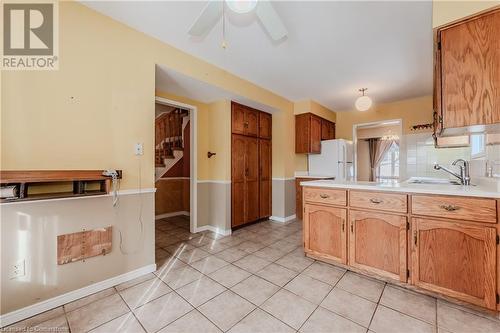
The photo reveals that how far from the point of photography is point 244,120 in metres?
3.74

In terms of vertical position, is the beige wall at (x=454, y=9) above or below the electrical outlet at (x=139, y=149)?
above

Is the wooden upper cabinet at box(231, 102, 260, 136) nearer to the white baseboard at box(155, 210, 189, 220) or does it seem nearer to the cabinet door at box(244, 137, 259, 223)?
the cabinet door at box(244, 137, 259, 223)

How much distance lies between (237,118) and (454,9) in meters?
2.72

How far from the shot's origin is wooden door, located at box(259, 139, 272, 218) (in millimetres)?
4082

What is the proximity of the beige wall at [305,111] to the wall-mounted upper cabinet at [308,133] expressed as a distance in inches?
3.9

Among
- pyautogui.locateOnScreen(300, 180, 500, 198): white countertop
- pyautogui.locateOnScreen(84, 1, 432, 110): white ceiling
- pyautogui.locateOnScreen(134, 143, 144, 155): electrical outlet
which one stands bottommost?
pyautogui.locateOnScreen(300, 180, 500, 198): white countertop

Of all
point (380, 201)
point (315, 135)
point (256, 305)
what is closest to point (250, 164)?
point (315, 135)

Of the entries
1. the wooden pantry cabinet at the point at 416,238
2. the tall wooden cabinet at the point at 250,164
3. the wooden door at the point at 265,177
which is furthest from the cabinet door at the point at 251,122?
the wooden pantry cabinet at the point at 416,238

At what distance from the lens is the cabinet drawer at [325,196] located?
7.06 ft

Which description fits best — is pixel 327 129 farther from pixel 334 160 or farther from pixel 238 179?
pixel 238 179

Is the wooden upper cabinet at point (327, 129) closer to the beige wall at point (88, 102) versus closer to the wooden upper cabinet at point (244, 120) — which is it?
the wooden upper cabinet at point (244, 120)

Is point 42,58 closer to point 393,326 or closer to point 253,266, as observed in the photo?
point 253,266

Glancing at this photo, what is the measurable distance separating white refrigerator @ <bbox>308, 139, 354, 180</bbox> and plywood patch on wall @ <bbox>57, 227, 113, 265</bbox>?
154 inches

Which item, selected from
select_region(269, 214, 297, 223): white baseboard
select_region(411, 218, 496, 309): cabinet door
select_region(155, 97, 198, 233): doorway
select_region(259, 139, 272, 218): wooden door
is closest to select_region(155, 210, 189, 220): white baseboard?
select_region(155, 97, 198, 233): doorway
